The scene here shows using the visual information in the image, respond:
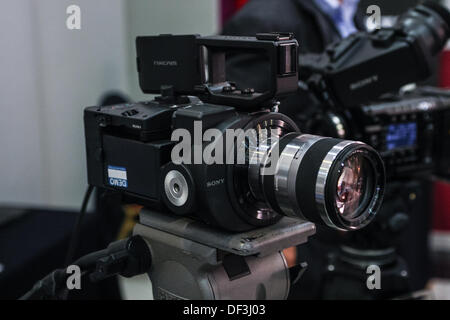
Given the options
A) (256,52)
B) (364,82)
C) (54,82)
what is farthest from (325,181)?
(54,82)

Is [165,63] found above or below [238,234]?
above

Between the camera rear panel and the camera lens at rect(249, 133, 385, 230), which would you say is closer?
the camera lens at rect(249, 133, 385, 230)

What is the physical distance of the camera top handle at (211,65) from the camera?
2.33ft

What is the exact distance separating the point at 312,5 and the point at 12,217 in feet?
2.80

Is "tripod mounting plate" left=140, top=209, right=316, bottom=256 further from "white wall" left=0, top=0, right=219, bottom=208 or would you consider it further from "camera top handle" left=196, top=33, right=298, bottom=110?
"white wall" left=0, top=0, right=219, bottom=208

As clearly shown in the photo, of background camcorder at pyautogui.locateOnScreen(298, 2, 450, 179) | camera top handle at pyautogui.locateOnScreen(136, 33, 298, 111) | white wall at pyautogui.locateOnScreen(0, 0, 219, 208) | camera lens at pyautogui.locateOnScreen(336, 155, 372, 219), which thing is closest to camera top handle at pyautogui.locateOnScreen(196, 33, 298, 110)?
camera top handle at pyautogui.locateOnScreen(136, 33, 298, 111)

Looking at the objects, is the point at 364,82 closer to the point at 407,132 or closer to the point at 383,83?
the point at 383,83

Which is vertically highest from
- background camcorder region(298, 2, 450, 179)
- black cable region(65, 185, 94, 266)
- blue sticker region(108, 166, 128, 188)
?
background camcorder region(298, 2, 450, 179)

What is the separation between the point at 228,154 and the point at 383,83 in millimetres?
363

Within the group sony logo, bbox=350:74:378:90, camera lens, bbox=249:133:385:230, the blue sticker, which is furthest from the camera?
sony logo, bbox=350:74:378:90

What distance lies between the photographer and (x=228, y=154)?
2.30ft

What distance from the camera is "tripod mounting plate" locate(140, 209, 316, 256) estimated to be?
704mm

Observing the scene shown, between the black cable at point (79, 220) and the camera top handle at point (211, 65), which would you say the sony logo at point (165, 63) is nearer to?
the camera top handle at point (211, 65)
